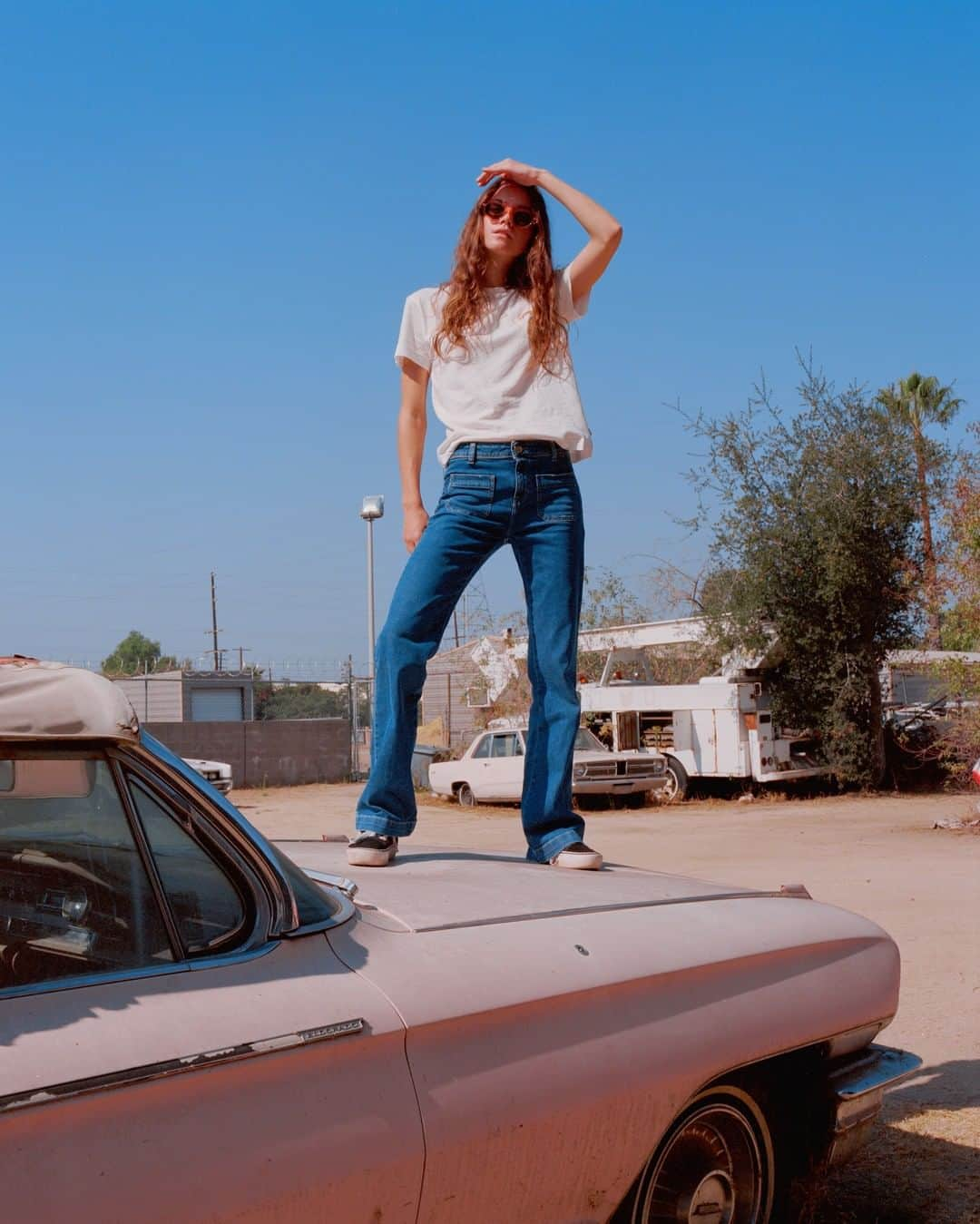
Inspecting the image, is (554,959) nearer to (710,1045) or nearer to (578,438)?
(710,1045)

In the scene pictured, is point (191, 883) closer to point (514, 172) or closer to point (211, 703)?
point (514, 172)

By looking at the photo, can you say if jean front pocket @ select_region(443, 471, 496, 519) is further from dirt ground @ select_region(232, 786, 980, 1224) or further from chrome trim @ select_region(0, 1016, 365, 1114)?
chrome trim @ select_region(0, 1016, 365, 1114)

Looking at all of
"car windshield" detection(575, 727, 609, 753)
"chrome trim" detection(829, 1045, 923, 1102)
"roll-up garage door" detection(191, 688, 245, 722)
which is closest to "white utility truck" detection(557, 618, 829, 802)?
"car windshield" detection(575, 727, 609, 753)

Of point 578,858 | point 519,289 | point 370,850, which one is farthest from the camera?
point 519,289

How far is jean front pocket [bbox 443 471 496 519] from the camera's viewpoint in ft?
12.9

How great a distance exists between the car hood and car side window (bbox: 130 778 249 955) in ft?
1.14

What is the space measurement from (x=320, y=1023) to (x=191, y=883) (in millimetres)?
331

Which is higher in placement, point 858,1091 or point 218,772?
point 218,772

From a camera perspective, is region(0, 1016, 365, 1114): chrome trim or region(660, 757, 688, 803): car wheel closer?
region(0, 1016, 365, 1114): chrome trim

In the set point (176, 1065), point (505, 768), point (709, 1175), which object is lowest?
point (709, 1175)

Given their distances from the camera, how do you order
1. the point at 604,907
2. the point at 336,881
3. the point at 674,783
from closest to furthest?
the point at 336,881
the point at 604,907
the point at 674,783

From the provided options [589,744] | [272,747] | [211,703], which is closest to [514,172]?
[589,744]

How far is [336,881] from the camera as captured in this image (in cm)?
282

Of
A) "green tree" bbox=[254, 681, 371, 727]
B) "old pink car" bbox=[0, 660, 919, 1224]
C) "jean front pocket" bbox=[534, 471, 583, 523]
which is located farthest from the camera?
"green tree" bbox=[254, 681, 371, 727]
